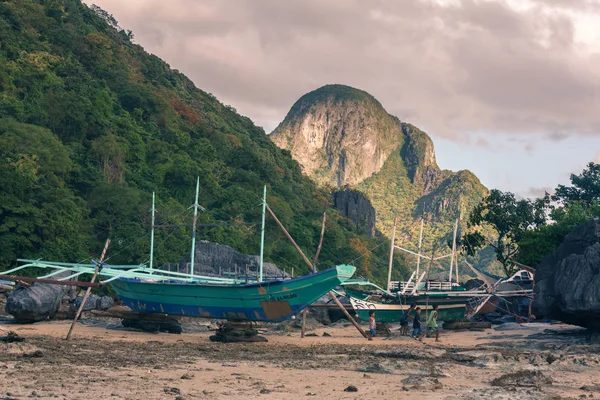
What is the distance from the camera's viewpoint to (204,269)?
1901 inches

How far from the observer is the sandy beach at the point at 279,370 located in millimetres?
12594

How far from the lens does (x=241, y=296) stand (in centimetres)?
2764

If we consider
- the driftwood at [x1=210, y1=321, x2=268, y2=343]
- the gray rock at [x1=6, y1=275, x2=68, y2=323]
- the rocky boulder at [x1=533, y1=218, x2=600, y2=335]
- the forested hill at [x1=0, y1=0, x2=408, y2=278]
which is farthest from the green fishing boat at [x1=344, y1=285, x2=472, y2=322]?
the forested hill at [x1=0, y1=0, x2=408, y2=278]

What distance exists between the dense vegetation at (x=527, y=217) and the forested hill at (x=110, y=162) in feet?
63.3

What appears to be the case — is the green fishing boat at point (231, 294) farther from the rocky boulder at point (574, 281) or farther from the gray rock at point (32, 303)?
the rocky boulder at point (574, 281)

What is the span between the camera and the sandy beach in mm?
12594

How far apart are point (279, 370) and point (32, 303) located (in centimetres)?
1545

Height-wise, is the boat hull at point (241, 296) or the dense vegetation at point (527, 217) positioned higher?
the dense vegetation at point (527, 217)

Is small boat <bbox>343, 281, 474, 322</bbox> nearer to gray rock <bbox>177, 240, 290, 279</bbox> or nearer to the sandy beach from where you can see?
gray rock <bbox>177, 240, 290, 279</bbox>

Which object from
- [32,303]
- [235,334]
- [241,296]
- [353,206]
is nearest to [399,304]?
[241,296]

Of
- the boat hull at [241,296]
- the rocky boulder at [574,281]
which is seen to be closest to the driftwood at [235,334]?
the boat hull at [241,296]

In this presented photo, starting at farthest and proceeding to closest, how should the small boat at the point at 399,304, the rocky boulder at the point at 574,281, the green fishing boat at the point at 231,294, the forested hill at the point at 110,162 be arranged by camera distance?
the forested hill at the point at 110,162
the small boat at the point at 399,304
the green fishing boat at the point at 231,294
the rocky boulder at the point at 574,281

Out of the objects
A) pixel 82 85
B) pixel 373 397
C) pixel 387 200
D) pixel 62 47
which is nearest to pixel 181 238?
pixel 82 85

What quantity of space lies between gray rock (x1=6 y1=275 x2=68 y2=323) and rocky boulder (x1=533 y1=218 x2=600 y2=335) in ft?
61.1
